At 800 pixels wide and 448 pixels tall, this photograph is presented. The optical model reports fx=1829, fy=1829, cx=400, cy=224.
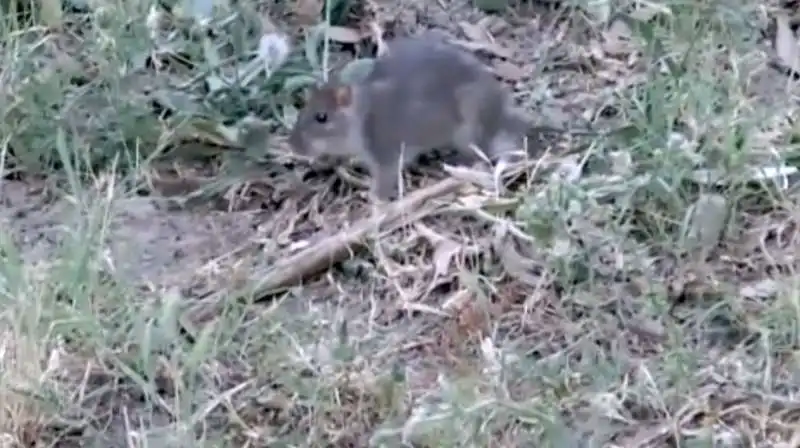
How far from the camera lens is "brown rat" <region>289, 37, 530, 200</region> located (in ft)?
15.4

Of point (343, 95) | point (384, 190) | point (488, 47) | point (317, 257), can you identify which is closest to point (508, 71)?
point (488, 47)

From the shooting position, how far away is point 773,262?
4.19 metres

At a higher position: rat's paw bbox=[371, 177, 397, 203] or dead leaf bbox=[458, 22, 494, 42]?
dead leaf bbox=[458, 22, 494, 42]

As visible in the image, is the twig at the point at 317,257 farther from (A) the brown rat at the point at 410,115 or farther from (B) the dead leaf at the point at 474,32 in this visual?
(B) the dead leaf at the point at 474,32

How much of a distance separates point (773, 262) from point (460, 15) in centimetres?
163

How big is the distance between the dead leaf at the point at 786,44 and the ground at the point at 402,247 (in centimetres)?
1

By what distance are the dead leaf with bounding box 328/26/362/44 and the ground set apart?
0.04 ft

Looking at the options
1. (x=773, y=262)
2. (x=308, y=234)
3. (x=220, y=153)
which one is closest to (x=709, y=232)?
(x=773, y=262)

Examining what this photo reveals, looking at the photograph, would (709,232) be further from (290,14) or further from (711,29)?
(290,14)

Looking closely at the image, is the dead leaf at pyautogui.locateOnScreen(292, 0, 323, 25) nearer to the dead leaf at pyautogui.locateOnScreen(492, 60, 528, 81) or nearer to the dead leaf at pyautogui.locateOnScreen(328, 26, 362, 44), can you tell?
the dead leaf at pyautogui.locateOnScreen(328, 26, 362, 44)

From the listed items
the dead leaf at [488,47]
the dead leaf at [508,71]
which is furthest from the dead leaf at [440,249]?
the dead leaf at [488,47]

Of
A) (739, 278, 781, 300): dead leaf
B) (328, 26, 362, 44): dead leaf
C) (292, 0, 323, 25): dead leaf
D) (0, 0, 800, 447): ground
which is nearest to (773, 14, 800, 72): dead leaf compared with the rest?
(0, 0, 800, 447): ground

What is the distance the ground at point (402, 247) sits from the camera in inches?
146

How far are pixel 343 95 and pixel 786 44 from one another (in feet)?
4.31
